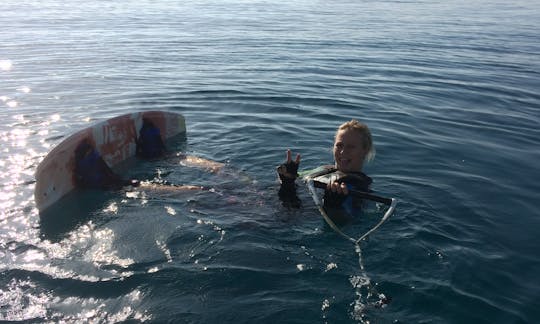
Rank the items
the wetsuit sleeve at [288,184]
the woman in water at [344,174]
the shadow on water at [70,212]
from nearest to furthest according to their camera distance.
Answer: the shadow on water at [70,212] < the woman in water at [344,174] < the wetsuit sleeve at [288,184]

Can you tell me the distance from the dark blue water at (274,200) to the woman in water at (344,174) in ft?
0.96

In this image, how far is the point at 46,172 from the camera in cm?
625

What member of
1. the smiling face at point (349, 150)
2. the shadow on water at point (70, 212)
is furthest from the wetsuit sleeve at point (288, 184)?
the shadow on water at point (70, 212)

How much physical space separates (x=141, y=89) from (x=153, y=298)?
1039 cm

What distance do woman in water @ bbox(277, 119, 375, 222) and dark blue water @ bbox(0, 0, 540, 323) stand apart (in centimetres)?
29

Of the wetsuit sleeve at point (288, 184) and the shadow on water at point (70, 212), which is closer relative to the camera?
the shadow on water at point (70, 212)

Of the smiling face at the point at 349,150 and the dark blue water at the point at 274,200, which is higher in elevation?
the smiling face at the point at 349,150

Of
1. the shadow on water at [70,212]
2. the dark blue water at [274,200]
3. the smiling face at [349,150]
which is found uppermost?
the smiling face at [349,150]

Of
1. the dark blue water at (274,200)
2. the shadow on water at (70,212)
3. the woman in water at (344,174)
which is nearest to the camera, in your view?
the dark blue water at (274,200)

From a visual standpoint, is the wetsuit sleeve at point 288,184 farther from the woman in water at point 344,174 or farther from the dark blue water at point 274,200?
the dark blue water at point 274,200

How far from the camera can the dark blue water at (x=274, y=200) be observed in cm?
444

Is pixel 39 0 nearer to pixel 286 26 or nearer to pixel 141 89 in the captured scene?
pixel 286 26

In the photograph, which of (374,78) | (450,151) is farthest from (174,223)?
(374,78)

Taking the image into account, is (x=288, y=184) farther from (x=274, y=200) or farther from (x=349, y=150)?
(x=349, y=150)
